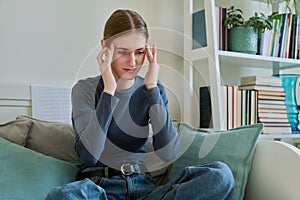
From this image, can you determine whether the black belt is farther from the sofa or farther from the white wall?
the white wall

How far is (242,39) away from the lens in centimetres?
177

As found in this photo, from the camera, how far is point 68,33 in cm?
164

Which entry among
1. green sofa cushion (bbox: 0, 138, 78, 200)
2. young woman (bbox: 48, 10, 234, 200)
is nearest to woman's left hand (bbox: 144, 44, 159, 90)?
young woman (bbox: 48, 10, 234, 200)

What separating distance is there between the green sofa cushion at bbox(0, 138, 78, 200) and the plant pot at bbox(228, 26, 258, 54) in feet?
3.32

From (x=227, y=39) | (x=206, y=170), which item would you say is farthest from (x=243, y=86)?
(x=206, y=170)

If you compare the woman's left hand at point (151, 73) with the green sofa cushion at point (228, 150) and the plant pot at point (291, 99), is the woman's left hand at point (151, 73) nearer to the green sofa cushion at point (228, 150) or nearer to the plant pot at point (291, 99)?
the green sofa cushion at point (228, 150)

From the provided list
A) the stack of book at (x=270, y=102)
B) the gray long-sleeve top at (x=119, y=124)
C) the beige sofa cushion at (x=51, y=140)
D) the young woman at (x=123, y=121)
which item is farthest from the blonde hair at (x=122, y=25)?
the stack of book at (x=270, y=102)

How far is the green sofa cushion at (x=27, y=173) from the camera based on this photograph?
3.47ft

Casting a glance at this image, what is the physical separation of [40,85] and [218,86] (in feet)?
→ 2.56

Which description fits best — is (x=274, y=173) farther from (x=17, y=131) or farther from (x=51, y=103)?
(x=51, y=103)

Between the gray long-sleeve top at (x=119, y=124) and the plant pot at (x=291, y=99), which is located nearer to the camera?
the gray long-sleeve top at (x=119, y=124)

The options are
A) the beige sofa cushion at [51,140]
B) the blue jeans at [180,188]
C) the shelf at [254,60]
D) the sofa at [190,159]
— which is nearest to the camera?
the blue jeans at [180,188]

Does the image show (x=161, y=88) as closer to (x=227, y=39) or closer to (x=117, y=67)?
(x=117, y=67)

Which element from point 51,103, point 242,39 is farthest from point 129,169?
point 242,39
